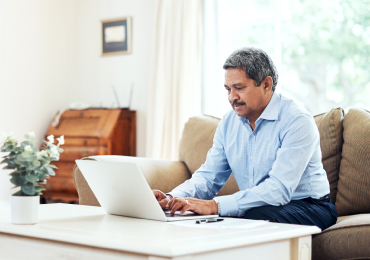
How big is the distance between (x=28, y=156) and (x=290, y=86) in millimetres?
3185

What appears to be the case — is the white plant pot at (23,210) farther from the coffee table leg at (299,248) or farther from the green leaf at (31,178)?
the coffee table leg at (299,248)

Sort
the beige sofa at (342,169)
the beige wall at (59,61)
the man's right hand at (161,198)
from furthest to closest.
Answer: the beige wall at (59,61)
the beige sofa at (342,169)
the man's right hand at (161,198)

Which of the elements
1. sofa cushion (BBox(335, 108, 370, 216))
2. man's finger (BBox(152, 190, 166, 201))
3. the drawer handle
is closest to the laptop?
man's finger (BBox(152, 190, 166, 201))

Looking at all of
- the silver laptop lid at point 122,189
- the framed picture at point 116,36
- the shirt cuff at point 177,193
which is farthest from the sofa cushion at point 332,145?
the framed picture at point 116,36

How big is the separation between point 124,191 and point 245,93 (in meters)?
0.68

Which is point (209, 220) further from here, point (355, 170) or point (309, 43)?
point (309, 43)

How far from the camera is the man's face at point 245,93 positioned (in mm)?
1781

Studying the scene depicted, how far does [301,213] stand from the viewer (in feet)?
5.40

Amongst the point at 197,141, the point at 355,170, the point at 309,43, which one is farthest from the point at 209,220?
the point at 309,43

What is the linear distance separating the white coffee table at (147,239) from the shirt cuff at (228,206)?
0.80ft

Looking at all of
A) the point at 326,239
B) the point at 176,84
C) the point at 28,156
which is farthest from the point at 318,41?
the point at 28,156

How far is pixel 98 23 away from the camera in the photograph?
14.1 feet

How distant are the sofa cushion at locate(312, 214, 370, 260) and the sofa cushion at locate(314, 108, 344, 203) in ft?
1.34

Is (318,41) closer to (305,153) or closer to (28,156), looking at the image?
(305,153)
